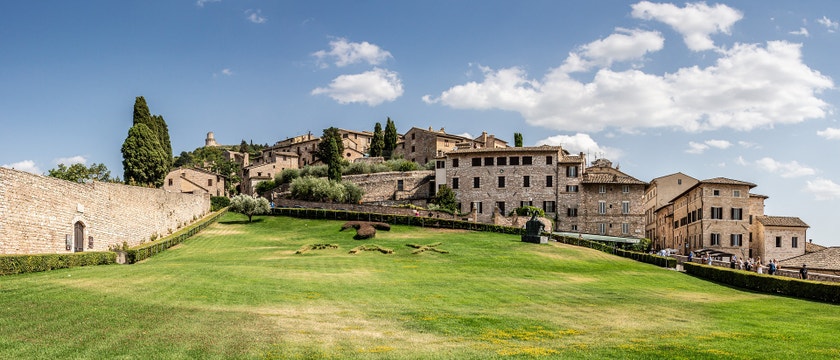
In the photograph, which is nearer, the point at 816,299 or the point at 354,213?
the point at 816,299

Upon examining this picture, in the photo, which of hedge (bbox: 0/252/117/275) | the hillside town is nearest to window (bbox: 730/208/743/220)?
the hillside town

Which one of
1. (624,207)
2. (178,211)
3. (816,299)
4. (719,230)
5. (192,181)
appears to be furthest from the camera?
(192,181)

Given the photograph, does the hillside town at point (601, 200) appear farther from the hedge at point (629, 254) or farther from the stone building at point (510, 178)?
the hedge at point (629, 254)

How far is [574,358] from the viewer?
588 inches

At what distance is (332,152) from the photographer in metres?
95.6

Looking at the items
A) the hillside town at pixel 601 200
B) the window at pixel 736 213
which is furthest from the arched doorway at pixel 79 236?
the window at pixel 736 213

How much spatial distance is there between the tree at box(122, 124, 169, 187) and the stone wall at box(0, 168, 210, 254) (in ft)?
68.7

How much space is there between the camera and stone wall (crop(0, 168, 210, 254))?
29.9m

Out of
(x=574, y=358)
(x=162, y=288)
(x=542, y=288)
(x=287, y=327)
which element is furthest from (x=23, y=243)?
(x=574, y=358)

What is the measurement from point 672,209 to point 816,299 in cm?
5379

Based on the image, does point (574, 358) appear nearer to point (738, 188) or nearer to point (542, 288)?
point (542, 288)

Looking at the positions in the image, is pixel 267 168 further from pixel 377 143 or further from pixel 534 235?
pixel 534 235

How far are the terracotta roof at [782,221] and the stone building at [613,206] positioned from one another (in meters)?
13.2

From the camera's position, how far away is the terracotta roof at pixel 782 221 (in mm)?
67306
